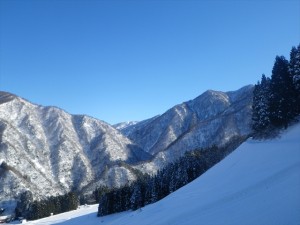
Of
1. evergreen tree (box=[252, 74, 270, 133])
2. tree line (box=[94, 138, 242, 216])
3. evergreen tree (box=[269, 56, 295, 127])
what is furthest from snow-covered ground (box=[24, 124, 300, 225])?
tree line (box=[94, 138, 242, 216])

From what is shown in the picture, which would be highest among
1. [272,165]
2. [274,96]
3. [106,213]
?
[274,96]

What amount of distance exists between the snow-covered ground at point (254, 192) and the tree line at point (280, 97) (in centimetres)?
472

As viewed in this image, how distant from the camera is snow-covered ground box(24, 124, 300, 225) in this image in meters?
24.0

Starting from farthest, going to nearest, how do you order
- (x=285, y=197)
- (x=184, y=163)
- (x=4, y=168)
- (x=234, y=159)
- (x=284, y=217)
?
(x=4, y=168)
(x=184, y=163)
(x=234, y=159)
(x=285, y=197)
(x=284, y=217)

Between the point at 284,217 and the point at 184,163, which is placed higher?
the point at 184,163

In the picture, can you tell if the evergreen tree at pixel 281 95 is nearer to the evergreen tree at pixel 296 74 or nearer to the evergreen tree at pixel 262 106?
the evergreen tree at pixel 296 74

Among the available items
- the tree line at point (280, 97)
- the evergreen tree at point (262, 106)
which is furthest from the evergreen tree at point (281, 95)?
the evergreen tree at point (262, 106)

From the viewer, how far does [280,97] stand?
55156 mm

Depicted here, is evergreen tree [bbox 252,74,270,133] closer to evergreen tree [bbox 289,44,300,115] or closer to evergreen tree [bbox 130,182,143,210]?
evergreen tree [bbox 289,44,300,115]

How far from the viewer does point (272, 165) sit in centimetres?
3684

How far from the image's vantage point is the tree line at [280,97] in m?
53.0

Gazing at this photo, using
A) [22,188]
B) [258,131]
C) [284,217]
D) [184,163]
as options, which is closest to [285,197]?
[284,217]

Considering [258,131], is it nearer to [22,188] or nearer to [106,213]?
[106,213]

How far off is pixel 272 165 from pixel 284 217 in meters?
16.2
